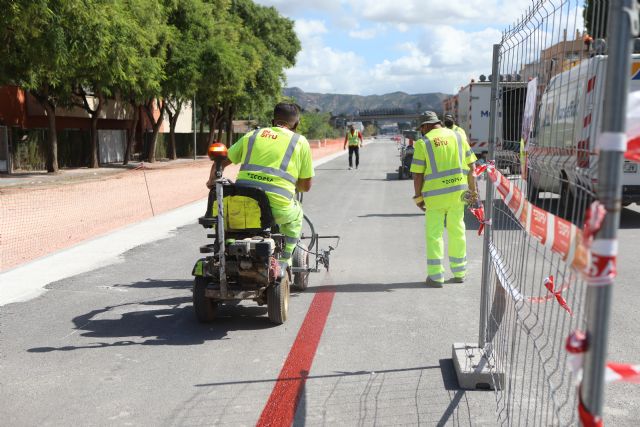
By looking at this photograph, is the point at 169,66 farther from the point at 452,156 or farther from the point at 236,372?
the point at 236,372

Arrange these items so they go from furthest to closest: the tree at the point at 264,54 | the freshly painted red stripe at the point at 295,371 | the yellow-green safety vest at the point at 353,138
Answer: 1. the tree at the point at 264,54
2. the yellow-green safety vest at the point at 353,138
3. the freshly painted red stripe at the point at 295,371

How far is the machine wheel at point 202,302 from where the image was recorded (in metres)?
5.75

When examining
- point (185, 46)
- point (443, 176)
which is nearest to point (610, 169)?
point (443, 176)

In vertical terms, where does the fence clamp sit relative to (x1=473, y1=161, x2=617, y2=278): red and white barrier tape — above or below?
above

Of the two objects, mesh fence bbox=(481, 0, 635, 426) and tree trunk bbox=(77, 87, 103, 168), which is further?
tree trunk bbox=(77, 87, 103, 168)

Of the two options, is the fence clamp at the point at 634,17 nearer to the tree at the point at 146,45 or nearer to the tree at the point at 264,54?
the tree at the point at 146,45

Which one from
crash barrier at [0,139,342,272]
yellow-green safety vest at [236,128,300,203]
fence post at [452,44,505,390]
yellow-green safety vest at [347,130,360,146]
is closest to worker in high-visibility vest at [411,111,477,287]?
yellow-green safety vest at [236,128,300,203]

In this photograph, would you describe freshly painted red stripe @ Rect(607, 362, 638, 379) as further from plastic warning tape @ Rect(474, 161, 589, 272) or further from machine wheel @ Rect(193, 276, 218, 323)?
machine wheel @ Rect(193, 276, 218, 323)

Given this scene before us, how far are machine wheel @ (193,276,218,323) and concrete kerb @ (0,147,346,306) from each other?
6.80 ft

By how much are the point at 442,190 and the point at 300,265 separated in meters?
1.69

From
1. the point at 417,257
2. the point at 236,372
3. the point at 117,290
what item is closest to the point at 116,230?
the point at 117,290

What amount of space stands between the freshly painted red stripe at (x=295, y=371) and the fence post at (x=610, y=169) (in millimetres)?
2234

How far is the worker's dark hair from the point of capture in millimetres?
5926

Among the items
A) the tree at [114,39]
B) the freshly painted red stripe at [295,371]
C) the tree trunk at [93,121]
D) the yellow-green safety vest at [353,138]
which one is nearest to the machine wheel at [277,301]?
the freshly painted red stripe at [295,371]
